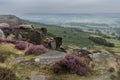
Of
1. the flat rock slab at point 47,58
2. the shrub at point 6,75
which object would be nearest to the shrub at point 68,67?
the flat rock slab at point 47,58

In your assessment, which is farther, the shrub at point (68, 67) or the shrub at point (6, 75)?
the shrub at point (68, 67)

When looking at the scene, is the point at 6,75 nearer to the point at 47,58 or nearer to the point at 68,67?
the point at 68,67

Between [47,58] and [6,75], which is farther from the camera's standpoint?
[47,58]

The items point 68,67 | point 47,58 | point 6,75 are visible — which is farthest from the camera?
point 47,58

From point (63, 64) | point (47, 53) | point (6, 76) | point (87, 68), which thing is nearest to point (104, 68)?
point (87, 68)

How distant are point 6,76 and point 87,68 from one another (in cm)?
790

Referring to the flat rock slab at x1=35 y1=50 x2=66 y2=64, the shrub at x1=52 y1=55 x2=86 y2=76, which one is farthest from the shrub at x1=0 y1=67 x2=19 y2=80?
the flat rock slab at x1=35 y1=50 x2=66 y2=64

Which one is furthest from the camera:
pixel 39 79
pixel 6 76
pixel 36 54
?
pixel 36 54

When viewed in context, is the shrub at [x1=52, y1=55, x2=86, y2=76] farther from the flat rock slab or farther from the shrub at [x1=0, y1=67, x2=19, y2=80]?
the shrub at [x1=0, y1=67, x2=19, y2=80]

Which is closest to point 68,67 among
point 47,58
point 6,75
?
point 47,58

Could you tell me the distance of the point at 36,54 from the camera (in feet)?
90.2

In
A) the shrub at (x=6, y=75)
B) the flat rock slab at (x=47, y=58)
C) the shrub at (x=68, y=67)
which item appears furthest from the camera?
the flat rock slab at (x=47, y=58)

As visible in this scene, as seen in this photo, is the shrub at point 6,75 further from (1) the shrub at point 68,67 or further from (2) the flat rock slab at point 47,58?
(2) the flat rock slab at point 47,58

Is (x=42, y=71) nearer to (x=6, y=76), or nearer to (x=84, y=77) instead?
(x=84, y=77)
